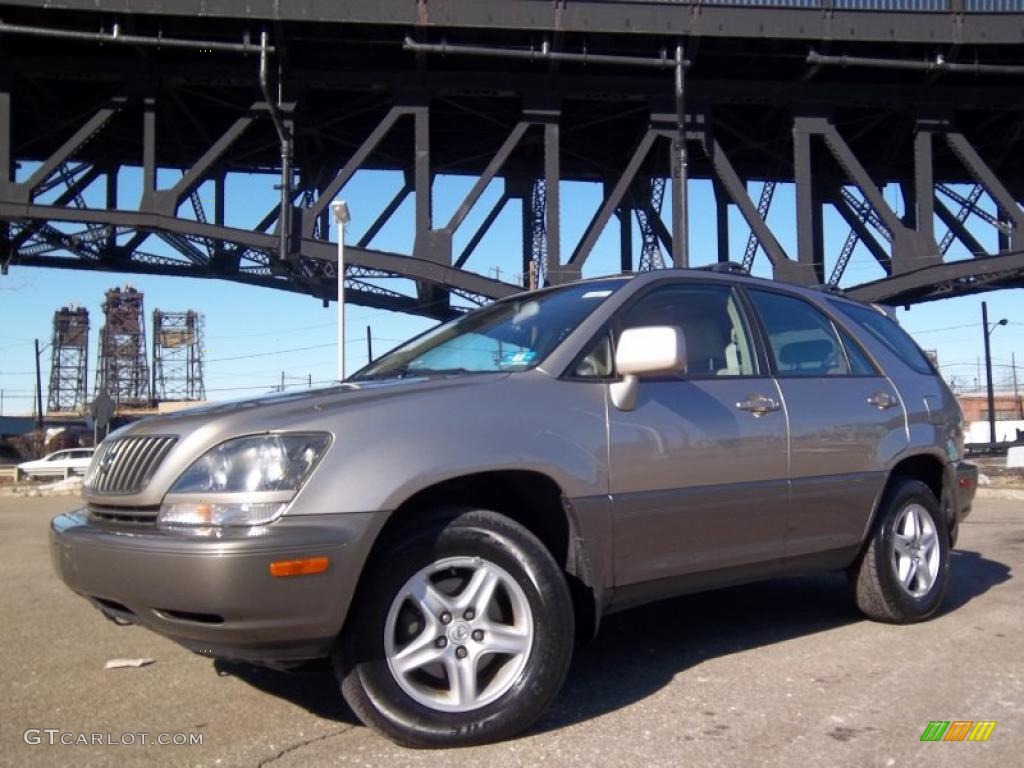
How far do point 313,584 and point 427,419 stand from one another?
0.71 m

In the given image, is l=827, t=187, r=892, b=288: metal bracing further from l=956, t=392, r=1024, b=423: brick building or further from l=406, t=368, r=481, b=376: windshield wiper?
l=956, t=392, r=1024, b=423: brick building

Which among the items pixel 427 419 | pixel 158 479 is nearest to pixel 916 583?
pixel 427 419

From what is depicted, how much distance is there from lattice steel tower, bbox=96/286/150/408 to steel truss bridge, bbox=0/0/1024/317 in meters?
99.3

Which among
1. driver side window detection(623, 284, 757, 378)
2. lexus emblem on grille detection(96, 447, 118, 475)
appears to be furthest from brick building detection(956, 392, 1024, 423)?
lexus emblem on grille detection(96, 447, 118, 475)

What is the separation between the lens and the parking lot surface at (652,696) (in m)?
3.21

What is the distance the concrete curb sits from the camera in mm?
12641

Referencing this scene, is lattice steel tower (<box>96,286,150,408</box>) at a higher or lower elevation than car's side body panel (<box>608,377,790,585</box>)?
higher

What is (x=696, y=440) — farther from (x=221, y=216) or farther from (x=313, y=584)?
(x=221, y=216)

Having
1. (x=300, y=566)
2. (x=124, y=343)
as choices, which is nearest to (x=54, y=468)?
(x=300, y=566)

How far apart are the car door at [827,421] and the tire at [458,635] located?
1587mm

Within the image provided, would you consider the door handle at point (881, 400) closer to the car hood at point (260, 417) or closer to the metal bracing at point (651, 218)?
the car hood at point (260, 417)

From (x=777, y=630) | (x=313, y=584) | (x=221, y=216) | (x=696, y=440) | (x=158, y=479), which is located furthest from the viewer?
(x=221, y=216)

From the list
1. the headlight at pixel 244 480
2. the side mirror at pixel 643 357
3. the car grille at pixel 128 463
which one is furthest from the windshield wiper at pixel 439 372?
the car grille at pixel 128 463

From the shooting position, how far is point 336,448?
3143mm
